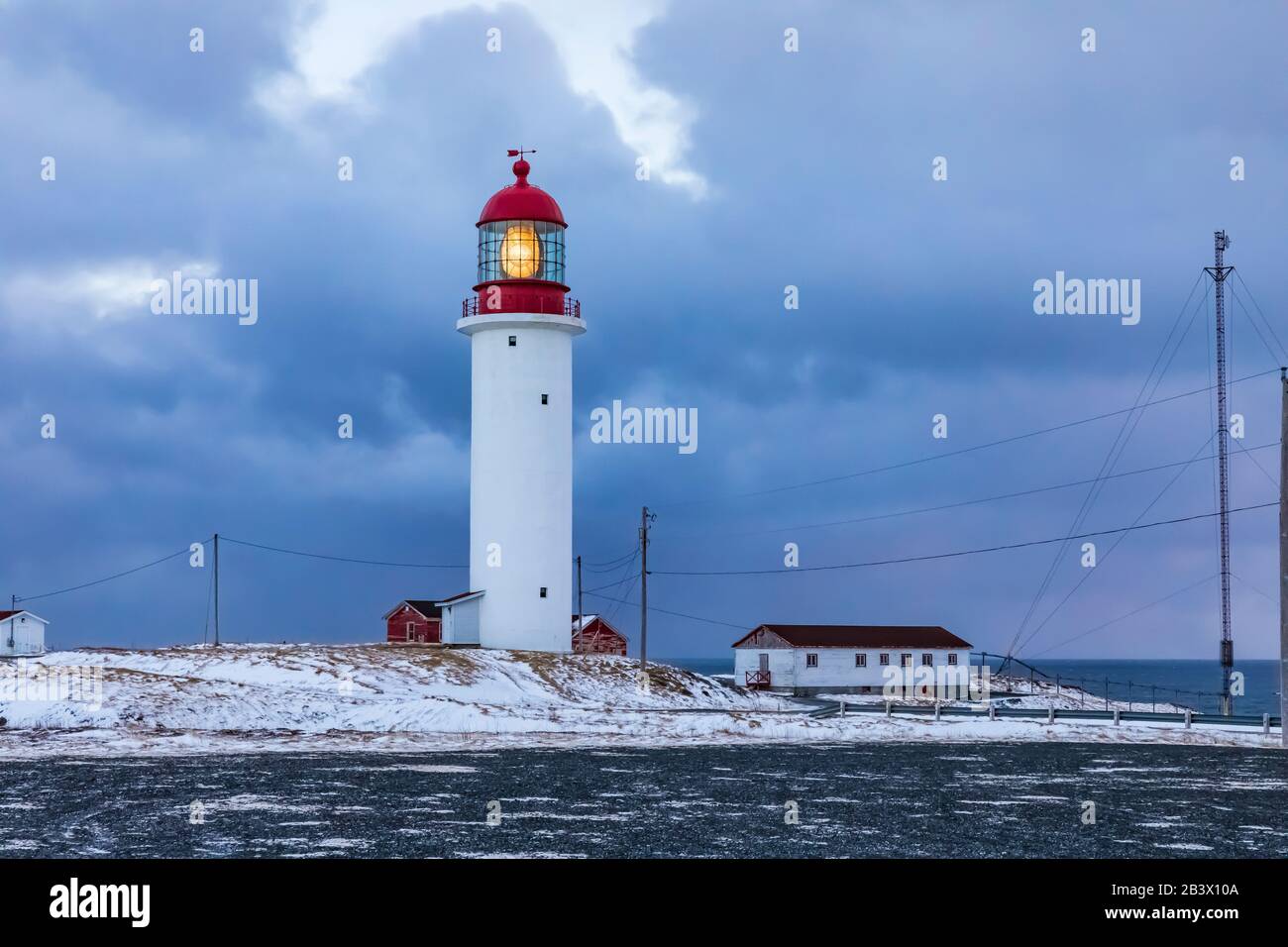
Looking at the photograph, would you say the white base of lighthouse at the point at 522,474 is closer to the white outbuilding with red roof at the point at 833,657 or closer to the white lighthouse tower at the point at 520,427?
the white lighthouse tower at the point at 520,427

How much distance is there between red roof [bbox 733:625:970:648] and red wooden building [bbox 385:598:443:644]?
A: 19.0 m

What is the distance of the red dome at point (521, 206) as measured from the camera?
180 feet

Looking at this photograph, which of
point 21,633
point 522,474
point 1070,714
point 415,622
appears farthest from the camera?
point 21,633

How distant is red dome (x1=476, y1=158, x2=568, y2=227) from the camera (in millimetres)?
54875

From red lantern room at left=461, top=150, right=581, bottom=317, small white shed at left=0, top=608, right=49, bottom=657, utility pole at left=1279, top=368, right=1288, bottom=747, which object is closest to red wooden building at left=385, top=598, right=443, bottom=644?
red lantern room at left=461, top=150, right=581, bottom=317

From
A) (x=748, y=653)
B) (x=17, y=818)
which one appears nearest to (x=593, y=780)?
(x=17, y=818)

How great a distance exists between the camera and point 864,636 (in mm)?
77625

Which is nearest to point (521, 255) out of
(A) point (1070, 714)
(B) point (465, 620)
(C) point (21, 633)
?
(B) point (465, 620)

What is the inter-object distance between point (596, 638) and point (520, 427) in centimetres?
1939

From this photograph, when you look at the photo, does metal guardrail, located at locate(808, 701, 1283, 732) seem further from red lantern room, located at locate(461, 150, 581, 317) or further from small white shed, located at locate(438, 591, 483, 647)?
red lantern room, located at locate(461, 150, 581, 317)

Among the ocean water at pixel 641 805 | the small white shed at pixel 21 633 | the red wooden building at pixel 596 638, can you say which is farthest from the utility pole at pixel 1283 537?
the small white shed at pixel 21 633

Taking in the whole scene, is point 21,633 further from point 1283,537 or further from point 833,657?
point 1283,537
